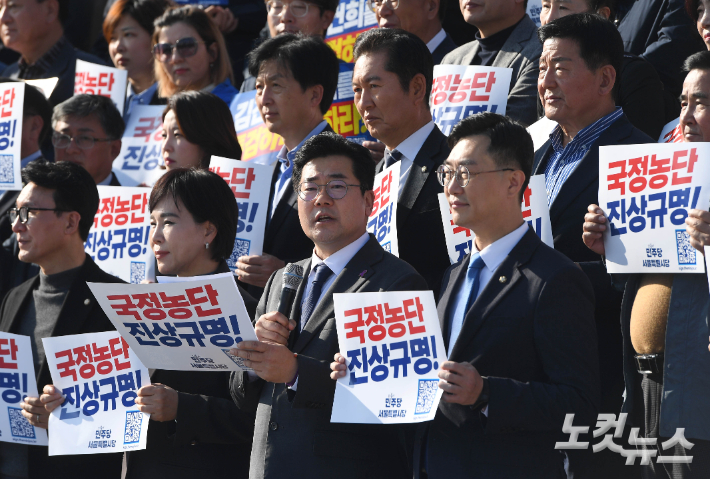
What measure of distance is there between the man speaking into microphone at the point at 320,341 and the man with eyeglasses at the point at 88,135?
303 cm

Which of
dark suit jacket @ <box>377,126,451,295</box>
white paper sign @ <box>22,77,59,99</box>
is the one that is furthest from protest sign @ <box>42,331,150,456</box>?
white paper sign @ <box>22,77,59,99</box>

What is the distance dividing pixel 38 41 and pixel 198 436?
576 centimetres

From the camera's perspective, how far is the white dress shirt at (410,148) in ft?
16.8

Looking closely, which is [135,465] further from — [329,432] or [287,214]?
[287,214]

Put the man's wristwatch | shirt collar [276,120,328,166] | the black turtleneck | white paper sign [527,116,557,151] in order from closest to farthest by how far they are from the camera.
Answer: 1. the man's wristwatch
2. white paper sign [527,116,557,151]
3. shirt collar [276,120,328,166]
4. the black turtleneck

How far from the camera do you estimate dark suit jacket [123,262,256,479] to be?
4484mm

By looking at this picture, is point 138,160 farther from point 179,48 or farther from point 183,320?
point 183,320

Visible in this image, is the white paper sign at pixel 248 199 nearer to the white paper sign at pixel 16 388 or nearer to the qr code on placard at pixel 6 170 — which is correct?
the white paper sign at pixel 16 388

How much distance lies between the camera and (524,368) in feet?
12.1

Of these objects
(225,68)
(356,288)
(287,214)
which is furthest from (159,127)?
(356,288)

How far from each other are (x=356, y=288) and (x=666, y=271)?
129 cm

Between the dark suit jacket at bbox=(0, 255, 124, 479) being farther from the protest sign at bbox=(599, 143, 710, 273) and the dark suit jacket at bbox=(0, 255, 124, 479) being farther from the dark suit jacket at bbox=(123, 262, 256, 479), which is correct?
the protest sign at bbox=(599, 143, 710, 273)

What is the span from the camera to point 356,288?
411 centimetres

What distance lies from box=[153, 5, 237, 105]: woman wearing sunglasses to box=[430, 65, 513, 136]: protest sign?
7.97 ft
